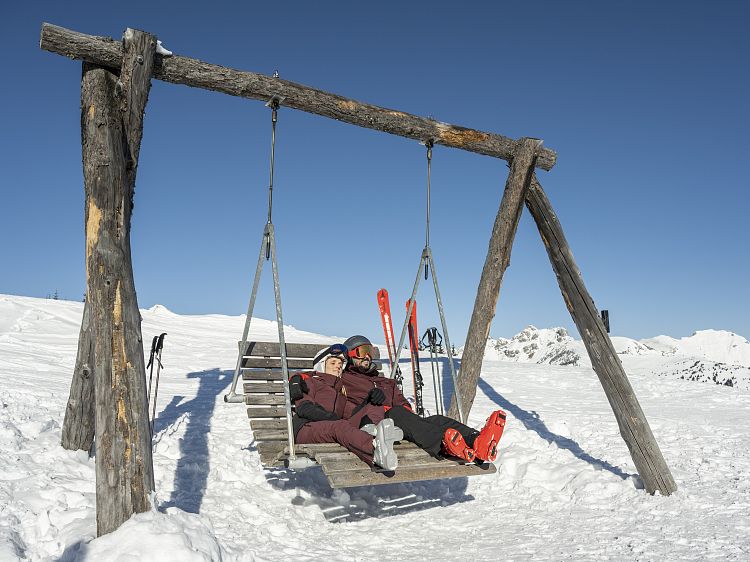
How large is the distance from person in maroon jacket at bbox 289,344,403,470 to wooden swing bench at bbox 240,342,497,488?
0.09 m

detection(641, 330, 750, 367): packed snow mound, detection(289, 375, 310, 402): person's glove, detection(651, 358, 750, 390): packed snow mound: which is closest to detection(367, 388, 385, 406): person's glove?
detection(289, 375, 310, 402): person's glove

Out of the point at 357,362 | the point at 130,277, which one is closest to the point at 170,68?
the point at 130,277

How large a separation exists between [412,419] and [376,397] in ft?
2.03

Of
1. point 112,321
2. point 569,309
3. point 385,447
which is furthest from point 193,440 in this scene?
point 569,309

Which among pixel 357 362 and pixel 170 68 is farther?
pixel 357 362

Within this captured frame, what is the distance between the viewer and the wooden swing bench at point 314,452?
423 centimetres

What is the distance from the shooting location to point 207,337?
15312 mm

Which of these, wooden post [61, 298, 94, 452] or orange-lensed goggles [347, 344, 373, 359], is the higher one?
orange-lensed goggles [347, 344, 373, 359]

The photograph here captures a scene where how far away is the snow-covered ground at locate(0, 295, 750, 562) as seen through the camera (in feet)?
12.7

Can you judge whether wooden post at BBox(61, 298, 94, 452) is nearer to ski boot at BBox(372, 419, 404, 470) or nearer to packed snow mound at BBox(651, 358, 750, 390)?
ski boot at BBox(372, 419, 404, 470)

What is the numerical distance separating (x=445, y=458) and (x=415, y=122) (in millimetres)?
3088

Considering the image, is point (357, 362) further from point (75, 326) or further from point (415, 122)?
point (75, 326)

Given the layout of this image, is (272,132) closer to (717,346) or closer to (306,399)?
(306,399)

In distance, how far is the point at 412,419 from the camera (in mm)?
5188
